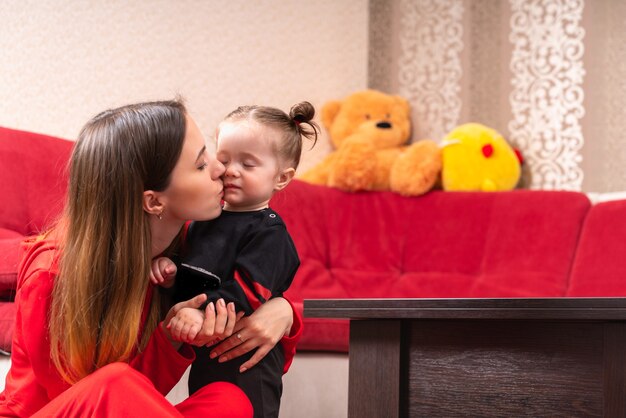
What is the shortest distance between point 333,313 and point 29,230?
1.26 m

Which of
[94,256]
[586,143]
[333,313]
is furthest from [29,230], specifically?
[586,143]

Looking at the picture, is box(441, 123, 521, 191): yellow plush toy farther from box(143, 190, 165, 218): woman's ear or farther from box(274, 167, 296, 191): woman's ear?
box(143, 190, 165, 218): woman's ear

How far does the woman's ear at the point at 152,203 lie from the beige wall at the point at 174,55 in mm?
1699

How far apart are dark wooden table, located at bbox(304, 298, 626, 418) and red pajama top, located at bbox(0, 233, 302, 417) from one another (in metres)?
0.27

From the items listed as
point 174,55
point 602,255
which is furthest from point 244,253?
point 174,55

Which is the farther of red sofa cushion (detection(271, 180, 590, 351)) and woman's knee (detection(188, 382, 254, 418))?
red sofa cushion (detection(271, 180, 590, 351))

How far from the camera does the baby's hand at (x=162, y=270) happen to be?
53.3 inches

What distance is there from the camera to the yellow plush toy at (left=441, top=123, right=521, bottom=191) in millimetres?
3014

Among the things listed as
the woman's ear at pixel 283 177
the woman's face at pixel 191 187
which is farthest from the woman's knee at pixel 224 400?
the woman's ear at pixel 283 177

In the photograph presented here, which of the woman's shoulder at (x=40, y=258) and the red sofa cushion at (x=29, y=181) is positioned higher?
the woman's shoulder at (x=40, y=258)

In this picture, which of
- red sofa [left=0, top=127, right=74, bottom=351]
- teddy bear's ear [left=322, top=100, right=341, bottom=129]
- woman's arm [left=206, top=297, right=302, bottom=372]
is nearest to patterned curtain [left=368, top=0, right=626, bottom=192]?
teddy bear's ear [left=322, top=100, right=341, bottom=129]

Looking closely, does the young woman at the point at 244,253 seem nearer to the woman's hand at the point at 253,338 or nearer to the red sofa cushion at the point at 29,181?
the woman's hand at the point at 253,338

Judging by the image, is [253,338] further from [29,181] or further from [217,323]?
[29,181]

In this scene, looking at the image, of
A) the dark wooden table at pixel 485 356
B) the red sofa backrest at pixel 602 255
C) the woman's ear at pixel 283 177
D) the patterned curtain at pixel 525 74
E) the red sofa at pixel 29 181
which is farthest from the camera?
the patterned curtain at pixel 525 74
